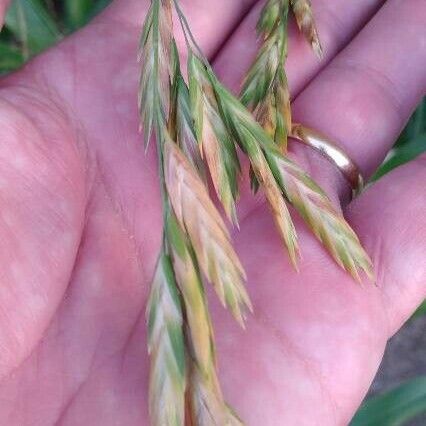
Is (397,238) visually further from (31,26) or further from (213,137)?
(31,26)

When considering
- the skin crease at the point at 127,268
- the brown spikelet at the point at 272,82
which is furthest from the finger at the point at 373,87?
the brown spikelet at the point at 272,82

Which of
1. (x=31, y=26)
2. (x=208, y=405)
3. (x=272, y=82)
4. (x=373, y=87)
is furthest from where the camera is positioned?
(x=31, y=26)

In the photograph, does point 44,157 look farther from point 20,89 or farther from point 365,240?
point 365,240

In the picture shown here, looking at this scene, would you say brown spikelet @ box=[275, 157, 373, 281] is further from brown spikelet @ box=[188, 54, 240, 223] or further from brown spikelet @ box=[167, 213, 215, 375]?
brown spikelet @ box=[167, 213, 215, 375]

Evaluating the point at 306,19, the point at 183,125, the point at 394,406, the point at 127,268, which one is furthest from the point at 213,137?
the point at 394,406

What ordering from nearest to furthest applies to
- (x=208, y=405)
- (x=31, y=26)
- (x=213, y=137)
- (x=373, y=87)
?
(x=208, y=405) < (x=213, y=137) < (x=373, y=87) < (x=31, y=26)

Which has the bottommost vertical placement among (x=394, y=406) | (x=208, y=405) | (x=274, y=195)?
(x=394, y=406)

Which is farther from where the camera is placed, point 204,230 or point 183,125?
point 183,125

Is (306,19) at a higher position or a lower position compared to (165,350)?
higher
